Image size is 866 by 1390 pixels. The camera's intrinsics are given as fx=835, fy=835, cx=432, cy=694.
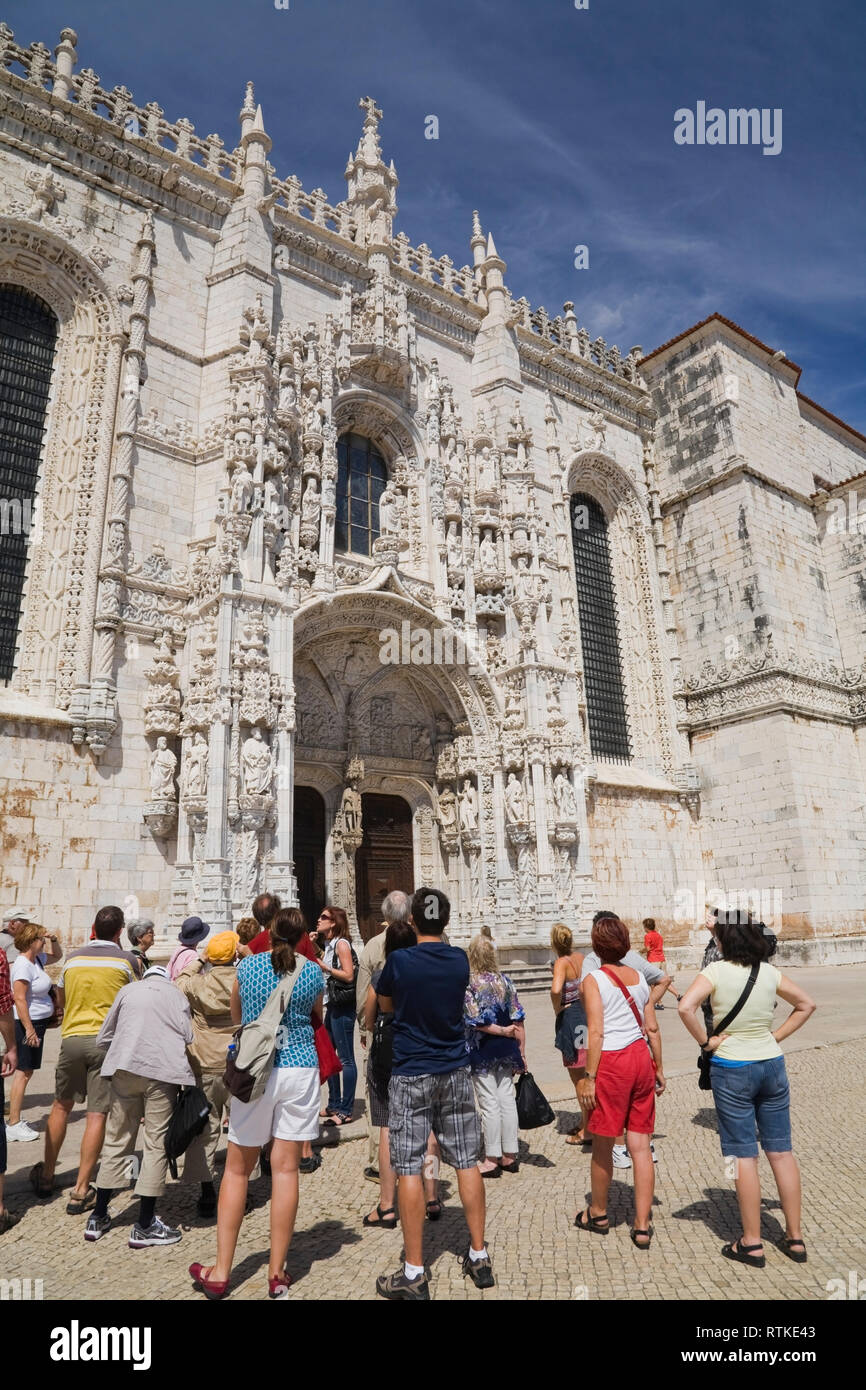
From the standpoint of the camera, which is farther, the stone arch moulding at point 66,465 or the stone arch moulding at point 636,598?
the stone arch moulding at point 636,598

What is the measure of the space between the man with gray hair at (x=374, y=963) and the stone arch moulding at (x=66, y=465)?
7852 mm

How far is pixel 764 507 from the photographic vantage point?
22062 mm

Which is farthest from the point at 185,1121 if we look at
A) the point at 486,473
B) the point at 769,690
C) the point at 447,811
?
the point at 769,690

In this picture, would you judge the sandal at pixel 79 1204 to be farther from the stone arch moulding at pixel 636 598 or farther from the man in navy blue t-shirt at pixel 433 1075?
the stone arch moulding at pixel 636 598

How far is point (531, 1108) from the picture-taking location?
5512 millimetres

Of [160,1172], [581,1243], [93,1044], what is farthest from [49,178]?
[581,1243]

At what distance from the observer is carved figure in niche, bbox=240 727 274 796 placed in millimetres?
12195

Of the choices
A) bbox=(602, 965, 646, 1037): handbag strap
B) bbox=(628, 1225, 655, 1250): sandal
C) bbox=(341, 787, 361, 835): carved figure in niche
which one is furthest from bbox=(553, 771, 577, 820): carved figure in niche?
bbox=(628, 1225, 655, 1250): sandal

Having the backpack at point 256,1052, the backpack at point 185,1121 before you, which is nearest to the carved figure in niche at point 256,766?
the backpack at point 185,1121

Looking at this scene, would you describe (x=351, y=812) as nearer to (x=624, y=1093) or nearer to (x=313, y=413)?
(x=313, y=413)

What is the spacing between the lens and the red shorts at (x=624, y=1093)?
4.48 meters

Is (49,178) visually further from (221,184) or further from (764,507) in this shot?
(764,507)

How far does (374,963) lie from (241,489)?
9469 millimetres
